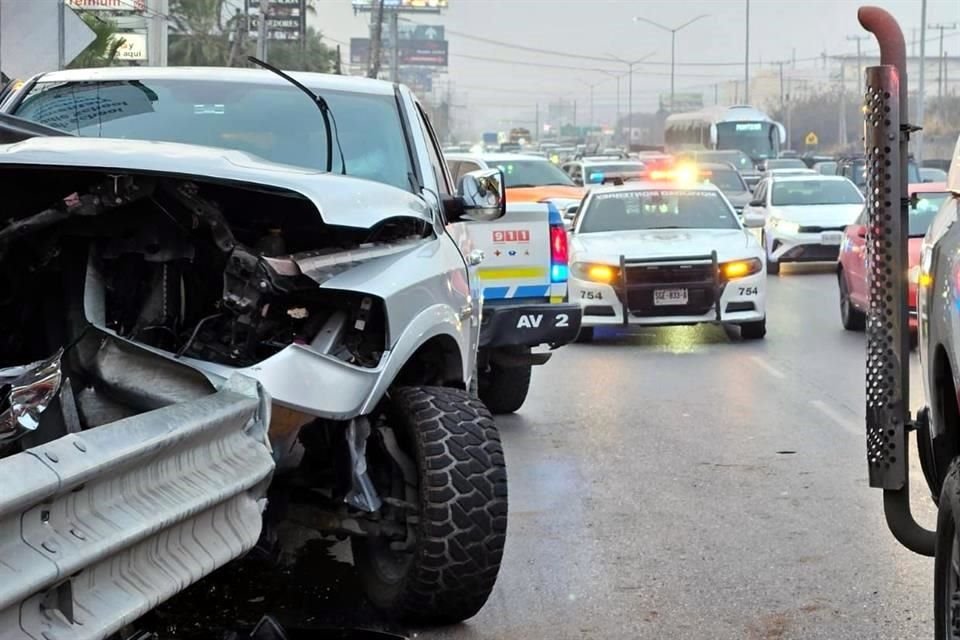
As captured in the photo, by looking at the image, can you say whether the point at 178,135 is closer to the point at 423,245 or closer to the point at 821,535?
the point at 423,245

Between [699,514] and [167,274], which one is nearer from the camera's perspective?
[167,274]

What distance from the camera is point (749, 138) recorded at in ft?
181

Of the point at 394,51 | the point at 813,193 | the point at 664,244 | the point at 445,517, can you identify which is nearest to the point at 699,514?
the point at 445,517

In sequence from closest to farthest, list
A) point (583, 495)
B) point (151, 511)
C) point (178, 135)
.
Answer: point (151, 511) → point (178, 135) → point (583, 495)

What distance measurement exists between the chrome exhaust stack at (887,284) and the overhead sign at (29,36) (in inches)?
334

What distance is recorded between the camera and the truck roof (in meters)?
6.62

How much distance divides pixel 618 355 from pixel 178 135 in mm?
8155

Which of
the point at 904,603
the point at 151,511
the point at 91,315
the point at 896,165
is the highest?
the point at 896,165

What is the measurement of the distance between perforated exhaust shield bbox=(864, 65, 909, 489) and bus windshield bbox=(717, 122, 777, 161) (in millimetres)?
51340

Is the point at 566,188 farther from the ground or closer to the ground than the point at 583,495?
farther from the ground

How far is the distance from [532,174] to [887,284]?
20.8 m

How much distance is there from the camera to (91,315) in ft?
15.9

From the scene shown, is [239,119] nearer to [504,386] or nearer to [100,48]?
[504,386]

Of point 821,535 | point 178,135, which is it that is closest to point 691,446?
point 821,535
